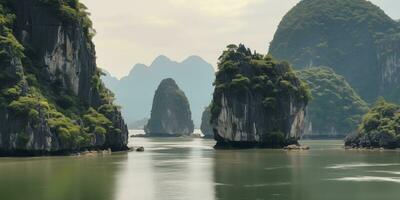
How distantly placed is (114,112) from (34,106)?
22.9 meters

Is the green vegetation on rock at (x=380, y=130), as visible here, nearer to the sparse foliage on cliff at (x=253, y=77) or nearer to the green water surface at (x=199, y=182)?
the sparse foliage on cliff at (x=253, y=77)

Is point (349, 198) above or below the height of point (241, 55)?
below

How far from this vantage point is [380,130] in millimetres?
101562

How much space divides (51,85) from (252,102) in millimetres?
38303

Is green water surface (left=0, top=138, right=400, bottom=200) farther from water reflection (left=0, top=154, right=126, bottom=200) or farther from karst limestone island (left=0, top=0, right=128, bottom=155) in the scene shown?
karst limestone island (left=0, top=0, right=128, bottom=155)

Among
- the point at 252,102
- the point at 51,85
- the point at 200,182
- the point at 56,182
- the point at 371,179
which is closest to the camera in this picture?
Answer: the point at 56,182

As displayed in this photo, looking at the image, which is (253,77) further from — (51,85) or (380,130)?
(51,85)

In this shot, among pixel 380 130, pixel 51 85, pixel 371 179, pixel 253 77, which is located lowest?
pixel 371 179

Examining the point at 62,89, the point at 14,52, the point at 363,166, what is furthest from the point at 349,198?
the point at 62,89

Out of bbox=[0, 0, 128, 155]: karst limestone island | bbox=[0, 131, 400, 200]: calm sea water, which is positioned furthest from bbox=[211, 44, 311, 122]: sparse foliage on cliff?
bbox=[0, 131, 400, 200]: calm sea water

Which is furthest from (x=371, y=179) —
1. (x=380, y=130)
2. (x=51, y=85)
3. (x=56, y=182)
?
(x=380, y=130)

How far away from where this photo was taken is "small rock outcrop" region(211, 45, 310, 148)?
10856 cm

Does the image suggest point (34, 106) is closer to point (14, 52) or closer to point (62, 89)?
point (14, 52)

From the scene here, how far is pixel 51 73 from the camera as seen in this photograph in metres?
90.2
